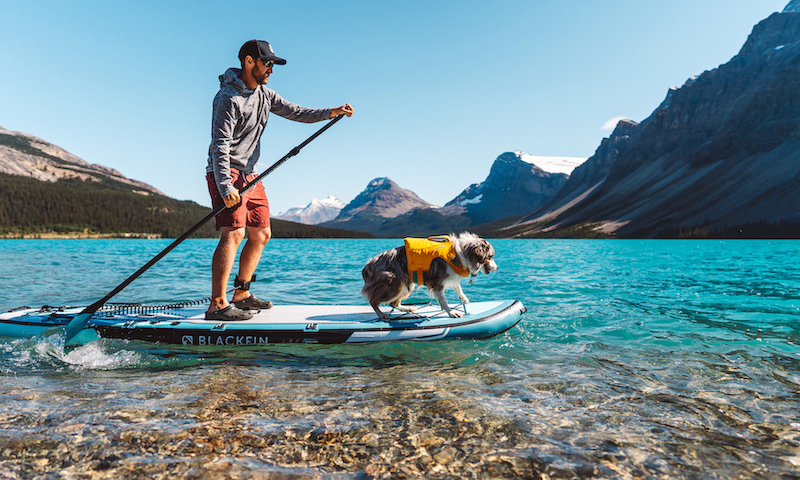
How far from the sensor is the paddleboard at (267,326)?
306 inches

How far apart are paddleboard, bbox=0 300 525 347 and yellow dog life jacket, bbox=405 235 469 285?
38.4 inches

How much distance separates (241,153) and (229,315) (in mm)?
3051

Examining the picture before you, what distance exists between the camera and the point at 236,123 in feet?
24.6

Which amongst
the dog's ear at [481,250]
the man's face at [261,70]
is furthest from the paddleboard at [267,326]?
the man's face at [261,70]

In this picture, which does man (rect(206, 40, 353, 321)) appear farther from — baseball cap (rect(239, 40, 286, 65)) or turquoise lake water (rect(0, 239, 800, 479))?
turquoise lake water (rect(0, 239, 800, 479))

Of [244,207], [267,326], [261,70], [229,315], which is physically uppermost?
[261,70]

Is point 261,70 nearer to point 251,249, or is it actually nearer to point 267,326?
point 251,249

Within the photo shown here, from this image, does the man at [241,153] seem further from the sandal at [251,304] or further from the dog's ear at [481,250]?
the dog's ear at [481,250]

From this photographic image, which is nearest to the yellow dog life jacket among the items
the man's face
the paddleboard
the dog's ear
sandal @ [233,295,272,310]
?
the dog's ear

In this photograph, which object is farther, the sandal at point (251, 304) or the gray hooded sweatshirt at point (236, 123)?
the sandal at point (251, 304)

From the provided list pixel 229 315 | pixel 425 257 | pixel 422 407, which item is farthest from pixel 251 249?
pixel 422 407

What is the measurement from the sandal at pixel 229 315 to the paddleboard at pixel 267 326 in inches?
5.4

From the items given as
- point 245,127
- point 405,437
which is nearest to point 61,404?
point 405,437

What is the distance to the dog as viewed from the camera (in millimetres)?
7797
